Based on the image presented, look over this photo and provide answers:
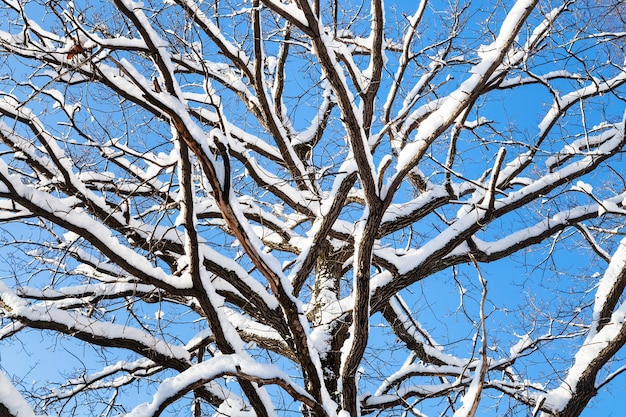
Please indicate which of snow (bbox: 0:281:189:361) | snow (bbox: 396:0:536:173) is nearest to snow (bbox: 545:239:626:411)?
snow (bbox: 396:0:536:173)

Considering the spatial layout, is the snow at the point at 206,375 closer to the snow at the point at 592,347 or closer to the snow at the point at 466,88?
the snow at the point at 466,88

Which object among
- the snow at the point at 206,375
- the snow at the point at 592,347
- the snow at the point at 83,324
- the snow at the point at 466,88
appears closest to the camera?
the snow at the point at 206,375

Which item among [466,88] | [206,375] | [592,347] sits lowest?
[206,375]

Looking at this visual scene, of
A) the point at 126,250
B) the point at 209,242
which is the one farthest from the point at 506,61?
the point at 126,250

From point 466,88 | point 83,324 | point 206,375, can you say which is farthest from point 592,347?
point 83,324

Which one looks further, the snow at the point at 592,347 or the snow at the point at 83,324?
the snow at the point at 592,347

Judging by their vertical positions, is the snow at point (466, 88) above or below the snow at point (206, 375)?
above

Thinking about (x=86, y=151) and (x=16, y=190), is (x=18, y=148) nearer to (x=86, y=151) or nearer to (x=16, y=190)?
(x=86, y=151)

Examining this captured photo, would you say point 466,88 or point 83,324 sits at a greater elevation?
point 466,88

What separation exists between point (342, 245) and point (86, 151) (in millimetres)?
2861

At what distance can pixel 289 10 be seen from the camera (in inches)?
146

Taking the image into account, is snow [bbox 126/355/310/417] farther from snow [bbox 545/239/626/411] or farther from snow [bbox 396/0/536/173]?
snow [bbox 545/239/626/411]

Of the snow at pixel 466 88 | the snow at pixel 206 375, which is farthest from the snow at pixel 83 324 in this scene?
the snow at pixel 466 88

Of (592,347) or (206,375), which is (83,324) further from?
(592,347)
